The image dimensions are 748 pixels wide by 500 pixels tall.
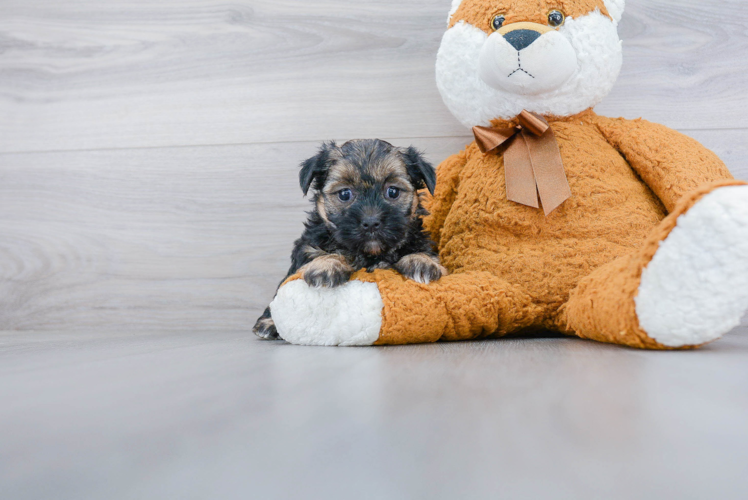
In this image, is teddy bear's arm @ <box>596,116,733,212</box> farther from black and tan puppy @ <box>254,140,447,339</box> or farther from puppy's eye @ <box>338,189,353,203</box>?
puppy's eye @ <box>338,189,353,203</box>

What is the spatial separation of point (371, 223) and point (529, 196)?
0.41 m

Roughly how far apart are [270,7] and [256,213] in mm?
774

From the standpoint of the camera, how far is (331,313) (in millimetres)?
1205

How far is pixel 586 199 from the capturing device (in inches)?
53.7

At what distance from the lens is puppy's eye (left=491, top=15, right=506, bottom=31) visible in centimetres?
139

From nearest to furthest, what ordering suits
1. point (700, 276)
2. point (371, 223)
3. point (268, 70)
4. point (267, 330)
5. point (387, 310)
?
1. point (700, 276)
2. point (387, 310)
3. point (371, 223)
4. point (267, 330)
5. point (268, 70)

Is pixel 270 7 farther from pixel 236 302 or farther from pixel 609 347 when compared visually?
pixel 609 347

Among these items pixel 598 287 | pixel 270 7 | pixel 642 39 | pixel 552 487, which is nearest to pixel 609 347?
pixel 598 287

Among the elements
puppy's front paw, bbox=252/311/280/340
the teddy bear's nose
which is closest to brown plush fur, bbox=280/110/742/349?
the teddy bear's nose

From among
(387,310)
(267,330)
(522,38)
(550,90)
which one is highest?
(522,38)

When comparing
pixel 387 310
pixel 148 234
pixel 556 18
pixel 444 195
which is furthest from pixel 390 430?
pixel 148 234

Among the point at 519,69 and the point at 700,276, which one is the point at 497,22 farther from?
the point at 700,276

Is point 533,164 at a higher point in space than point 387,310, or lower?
higher

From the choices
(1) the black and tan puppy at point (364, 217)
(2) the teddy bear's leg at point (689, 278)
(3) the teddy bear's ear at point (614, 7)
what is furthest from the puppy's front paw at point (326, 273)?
(3) the teddy bear's ear at point (614, 7)
